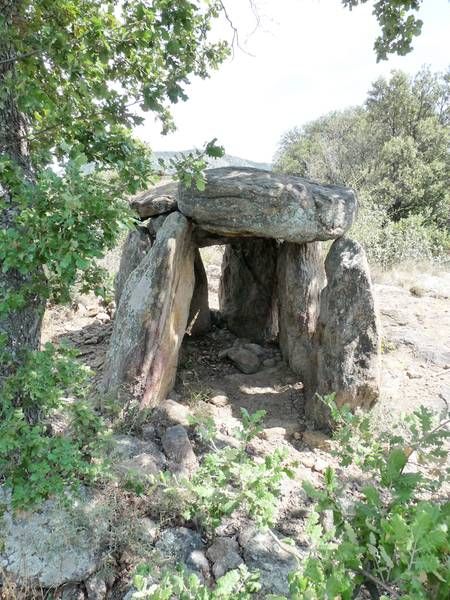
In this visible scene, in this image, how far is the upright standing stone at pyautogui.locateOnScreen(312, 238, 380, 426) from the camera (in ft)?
13.0

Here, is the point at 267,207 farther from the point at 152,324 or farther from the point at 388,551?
the point at 388,551

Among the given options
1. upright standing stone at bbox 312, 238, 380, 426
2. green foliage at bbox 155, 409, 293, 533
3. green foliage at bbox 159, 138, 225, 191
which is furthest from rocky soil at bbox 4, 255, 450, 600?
green foliage at bbox 159, 138, 225, 191

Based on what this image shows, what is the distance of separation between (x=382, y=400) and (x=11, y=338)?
3.33m

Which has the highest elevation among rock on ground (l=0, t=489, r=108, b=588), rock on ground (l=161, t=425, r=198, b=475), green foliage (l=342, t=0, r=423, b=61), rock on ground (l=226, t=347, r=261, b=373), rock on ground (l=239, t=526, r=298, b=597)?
green foliage (l=342, t=0, r=423, b=61)

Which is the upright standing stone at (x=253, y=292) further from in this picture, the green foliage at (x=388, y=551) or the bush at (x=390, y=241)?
the green foliage at (x=388, y=551)

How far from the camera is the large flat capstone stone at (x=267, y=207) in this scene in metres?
4.12

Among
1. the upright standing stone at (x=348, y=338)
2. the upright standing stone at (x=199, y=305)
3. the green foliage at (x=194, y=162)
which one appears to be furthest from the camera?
the upright standing stone at (x=199, y=305)

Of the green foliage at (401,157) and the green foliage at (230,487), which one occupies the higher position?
the green foliage at (401,157)

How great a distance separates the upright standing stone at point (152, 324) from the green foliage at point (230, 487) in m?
1.06

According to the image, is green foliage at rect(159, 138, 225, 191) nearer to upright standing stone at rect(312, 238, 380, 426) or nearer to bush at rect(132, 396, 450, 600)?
bush at rect(132, 396, 450, 600)

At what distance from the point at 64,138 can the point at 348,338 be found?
280 cm

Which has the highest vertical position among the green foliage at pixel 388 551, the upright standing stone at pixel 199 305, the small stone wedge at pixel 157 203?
the small stone wedge at pixel 157 203

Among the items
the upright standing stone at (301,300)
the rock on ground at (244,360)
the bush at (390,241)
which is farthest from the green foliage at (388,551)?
the bush at (390,241)

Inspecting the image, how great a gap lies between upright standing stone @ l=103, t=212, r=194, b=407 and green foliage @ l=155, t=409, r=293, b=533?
1.06 meters
